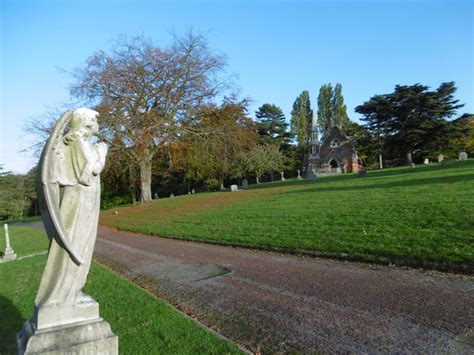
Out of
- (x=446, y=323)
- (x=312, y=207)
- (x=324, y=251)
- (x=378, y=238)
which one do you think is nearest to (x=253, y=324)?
(x=446, y=323)

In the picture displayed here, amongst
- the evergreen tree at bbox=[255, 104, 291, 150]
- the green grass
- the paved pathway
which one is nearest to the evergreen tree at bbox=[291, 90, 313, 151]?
the evergreen tree at bbox=[255, 104, 291, 150]

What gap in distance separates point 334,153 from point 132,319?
56.3 m

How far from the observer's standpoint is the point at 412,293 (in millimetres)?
5762

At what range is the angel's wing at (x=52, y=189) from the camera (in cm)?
316

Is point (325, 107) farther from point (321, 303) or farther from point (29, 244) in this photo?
point (321, 303)

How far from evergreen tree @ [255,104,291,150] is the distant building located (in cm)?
845

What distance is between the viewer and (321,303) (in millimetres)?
5691

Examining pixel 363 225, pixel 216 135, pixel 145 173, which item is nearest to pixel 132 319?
pixel 363 225

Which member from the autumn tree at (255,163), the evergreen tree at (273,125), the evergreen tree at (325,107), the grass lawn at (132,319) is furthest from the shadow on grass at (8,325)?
the evergreen tree at (325,107)

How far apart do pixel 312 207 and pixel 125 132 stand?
1804 cm

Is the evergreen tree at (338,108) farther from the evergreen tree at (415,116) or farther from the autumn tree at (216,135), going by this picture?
the autumn tree at (216,135)

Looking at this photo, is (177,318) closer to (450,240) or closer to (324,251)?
(324,251)

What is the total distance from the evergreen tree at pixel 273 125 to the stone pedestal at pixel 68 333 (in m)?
64.0

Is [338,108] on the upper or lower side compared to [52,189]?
upper
